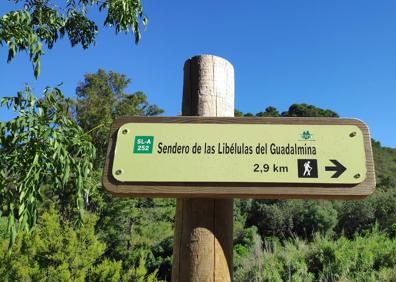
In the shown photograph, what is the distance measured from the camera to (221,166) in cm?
123

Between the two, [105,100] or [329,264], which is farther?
[105,100]

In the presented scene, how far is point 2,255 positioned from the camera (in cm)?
593

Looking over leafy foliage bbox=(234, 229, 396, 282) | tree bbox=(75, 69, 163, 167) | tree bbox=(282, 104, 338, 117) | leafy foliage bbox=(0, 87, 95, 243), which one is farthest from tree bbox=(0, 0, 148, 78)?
tree bbox=(282, 104, 338, 117)

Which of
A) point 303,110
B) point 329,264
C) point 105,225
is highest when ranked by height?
point 303,110

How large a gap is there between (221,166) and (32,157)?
1.39 meters

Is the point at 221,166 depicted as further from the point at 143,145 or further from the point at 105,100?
the point at 105,100

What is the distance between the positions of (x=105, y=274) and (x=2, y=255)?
5.24ft

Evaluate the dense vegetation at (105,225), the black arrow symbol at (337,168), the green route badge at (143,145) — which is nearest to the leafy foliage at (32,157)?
the dense vegetation at (105,225)

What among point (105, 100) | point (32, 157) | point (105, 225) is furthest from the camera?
point (105, 100)

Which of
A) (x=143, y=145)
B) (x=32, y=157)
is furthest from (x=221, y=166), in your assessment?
(x=32, y=157)

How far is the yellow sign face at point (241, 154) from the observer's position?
1212 millimetres

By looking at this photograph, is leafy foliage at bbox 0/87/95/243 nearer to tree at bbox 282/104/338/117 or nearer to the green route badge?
the green route badge

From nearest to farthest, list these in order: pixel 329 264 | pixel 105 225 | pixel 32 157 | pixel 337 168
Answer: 1. pixel 337 168
2. pixel 32 157
3. pixel 329 264
4. pixel 105 225

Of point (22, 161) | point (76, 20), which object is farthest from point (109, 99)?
point (22, 161)
